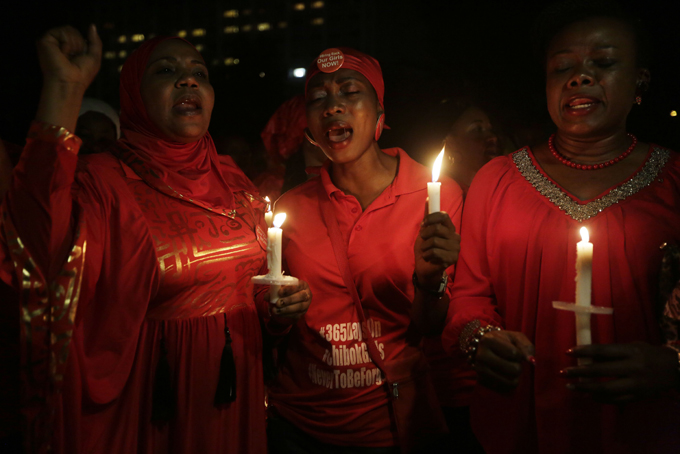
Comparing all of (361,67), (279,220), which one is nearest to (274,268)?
(279,220)

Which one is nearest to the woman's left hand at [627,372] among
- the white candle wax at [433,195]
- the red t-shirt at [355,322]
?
the white candle wax at [433,195]

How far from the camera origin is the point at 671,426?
6.33ft

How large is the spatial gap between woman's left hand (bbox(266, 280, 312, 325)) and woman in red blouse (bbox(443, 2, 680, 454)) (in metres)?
0.69

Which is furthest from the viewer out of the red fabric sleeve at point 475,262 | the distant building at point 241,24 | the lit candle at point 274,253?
the distant building at point 241,24

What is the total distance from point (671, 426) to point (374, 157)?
2032 millimetres

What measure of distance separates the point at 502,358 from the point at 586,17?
5.03ft

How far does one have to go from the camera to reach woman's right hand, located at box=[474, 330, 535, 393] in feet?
6.13

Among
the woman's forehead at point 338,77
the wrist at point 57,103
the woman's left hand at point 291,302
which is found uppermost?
the woman's forehead at point 338,77

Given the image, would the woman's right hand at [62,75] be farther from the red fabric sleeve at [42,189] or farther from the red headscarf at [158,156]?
the red headscarf at [158,156]

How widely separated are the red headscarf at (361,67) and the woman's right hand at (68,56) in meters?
1.27

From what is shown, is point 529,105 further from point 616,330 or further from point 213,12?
point 213,12

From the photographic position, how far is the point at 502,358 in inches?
75.2

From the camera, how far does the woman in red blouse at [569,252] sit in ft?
6.47

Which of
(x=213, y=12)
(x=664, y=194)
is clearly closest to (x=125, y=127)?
(x=664, y=194)
